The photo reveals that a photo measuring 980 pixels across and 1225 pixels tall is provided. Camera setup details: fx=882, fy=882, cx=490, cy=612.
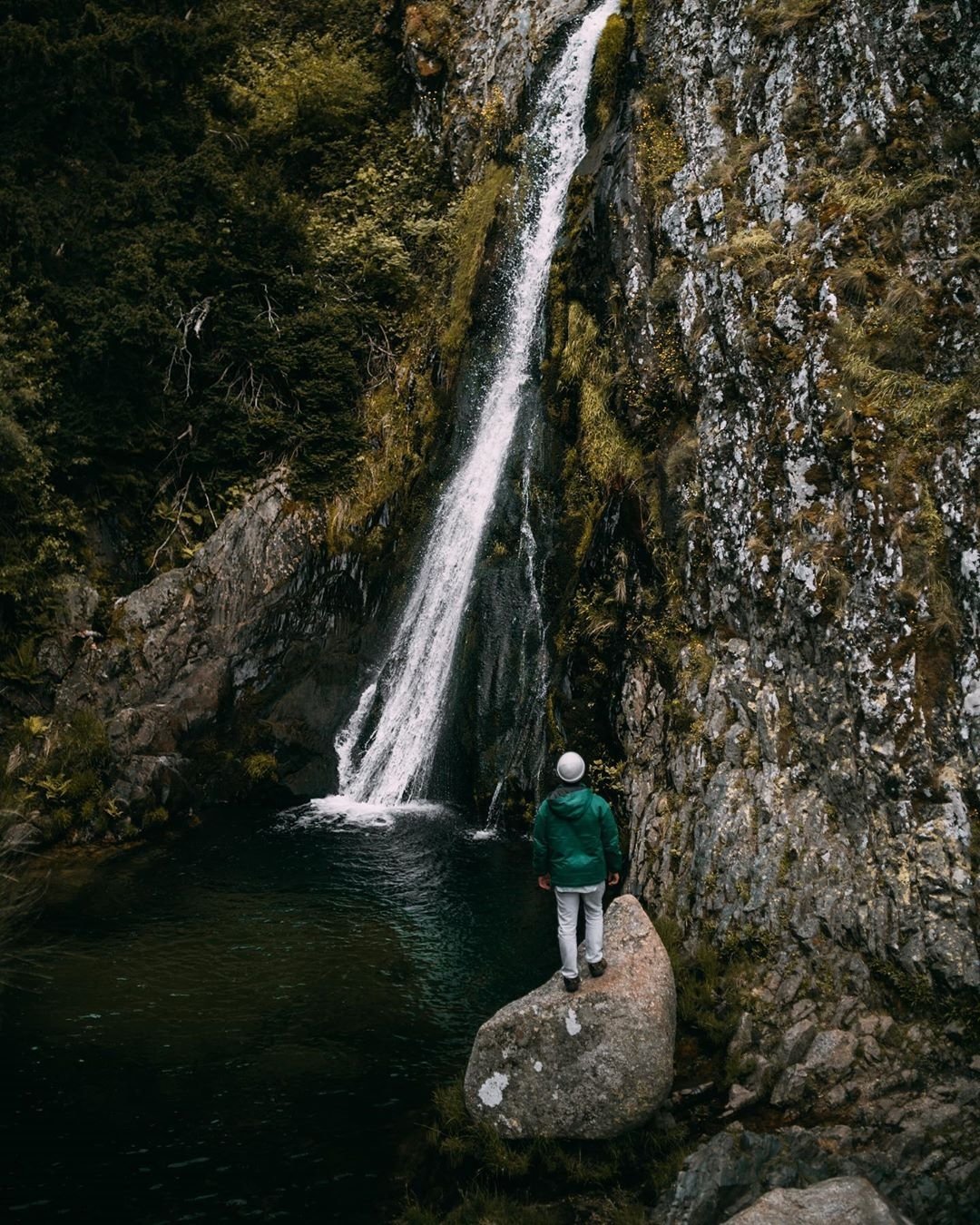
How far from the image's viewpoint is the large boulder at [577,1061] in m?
7.24

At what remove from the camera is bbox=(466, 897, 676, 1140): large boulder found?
7.24 meters

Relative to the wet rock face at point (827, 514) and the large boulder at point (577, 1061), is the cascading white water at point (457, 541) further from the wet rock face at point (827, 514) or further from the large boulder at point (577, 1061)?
the large boulder at point (577, 1061)

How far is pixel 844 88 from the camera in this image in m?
11.0

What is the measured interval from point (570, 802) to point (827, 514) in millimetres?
4355

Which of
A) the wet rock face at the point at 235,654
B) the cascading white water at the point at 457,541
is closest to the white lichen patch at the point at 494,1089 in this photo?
the cascading white water at the point at 457,541

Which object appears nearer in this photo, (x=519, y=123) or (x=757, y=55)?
(x=757, y=55)

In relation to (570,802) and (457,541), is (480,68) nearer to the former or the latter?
(457,541)

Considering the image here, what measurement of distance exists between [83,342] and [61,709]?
250 inches

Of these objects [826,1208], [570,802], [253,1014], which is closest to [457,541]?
[253,1014]

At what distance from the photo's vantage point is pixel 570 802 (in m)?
7.58

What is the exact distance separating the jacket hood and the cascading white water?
8.08 m

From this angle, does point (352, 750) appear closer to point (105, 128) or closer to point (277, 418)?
point (277, 418)

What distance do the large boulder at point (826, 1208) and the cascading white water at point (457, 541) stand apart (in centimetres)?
1012

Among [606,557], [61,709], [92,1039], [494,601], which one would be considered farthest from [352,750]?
[92,1039]
